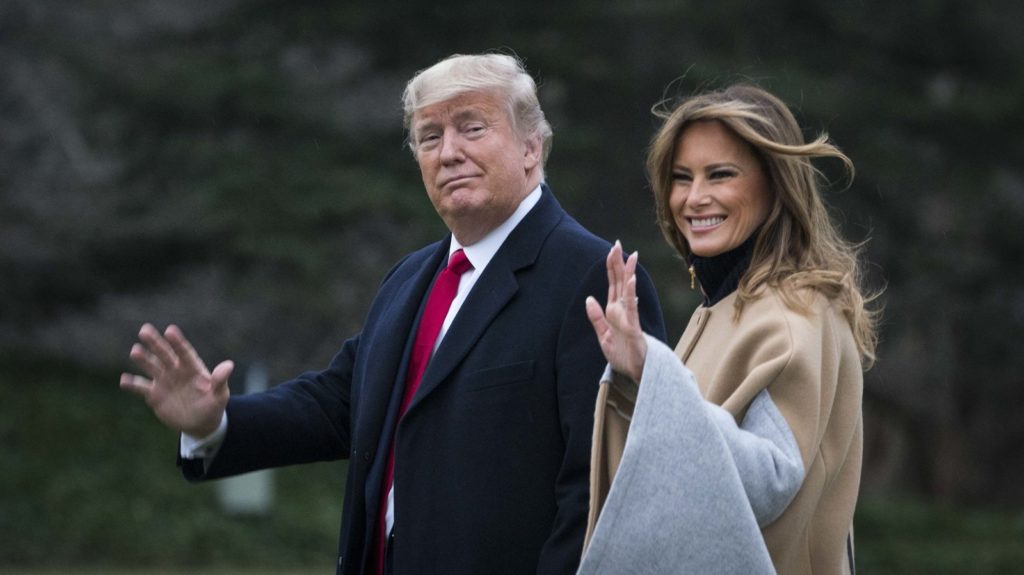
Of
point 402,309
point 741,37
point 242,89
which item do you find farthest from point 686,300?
point 402,309

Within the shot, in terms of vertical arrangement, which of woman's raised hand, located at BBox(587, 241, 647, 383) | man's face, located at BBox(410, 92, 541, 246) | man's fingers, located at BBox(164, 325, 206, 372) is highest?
man's face, located at BBox(410, 92, 541, 246)

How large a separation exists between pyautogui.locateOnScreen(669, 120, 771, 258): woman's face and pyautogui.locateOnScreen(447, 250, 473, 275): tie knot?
0.60 meters

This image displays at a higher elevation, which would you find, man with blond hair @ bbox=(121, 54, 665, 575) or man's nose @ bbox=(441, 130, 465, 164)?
man's nose @ bbox=(441, 130, 465, 164)

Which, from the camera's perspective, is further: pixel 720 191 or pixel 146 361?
pixel 146 361

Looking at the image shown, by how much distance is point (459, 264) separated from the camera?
3832 mm

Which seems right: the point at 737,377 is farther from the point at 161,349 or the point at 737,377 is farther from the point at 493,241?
the point at 161,349

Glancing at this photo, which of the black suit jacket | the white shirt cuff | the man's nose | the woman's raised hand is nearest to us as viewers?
the woman's raised hand

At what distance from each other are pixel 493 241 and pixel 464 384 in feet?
1.39

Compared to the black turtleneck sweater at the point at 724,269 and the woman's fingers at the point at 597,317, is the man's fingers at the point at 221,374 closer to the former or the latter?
the woman's fingers at the point at 597,317

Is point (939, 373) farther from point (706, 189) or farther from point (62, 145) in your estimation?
point (706, 189)

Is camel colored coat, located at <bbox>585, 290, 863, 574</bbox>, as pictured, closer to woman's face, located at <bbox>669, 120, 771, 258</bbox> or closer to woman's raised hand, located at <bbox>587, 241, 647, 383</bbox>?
woman's raised hand, located at <bbox>587, 241, 647, 383</bbox>

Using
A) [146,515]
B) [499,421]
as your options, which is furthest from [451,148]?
[146,515]

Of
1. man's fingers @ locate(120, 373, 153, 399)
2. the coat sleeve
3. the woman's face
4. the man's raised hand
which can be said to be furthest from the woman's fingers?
man's fingers @ locate(120, 373, 153, 399)

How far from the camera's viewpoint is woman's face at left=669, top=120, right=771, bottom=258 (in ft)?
11.4
